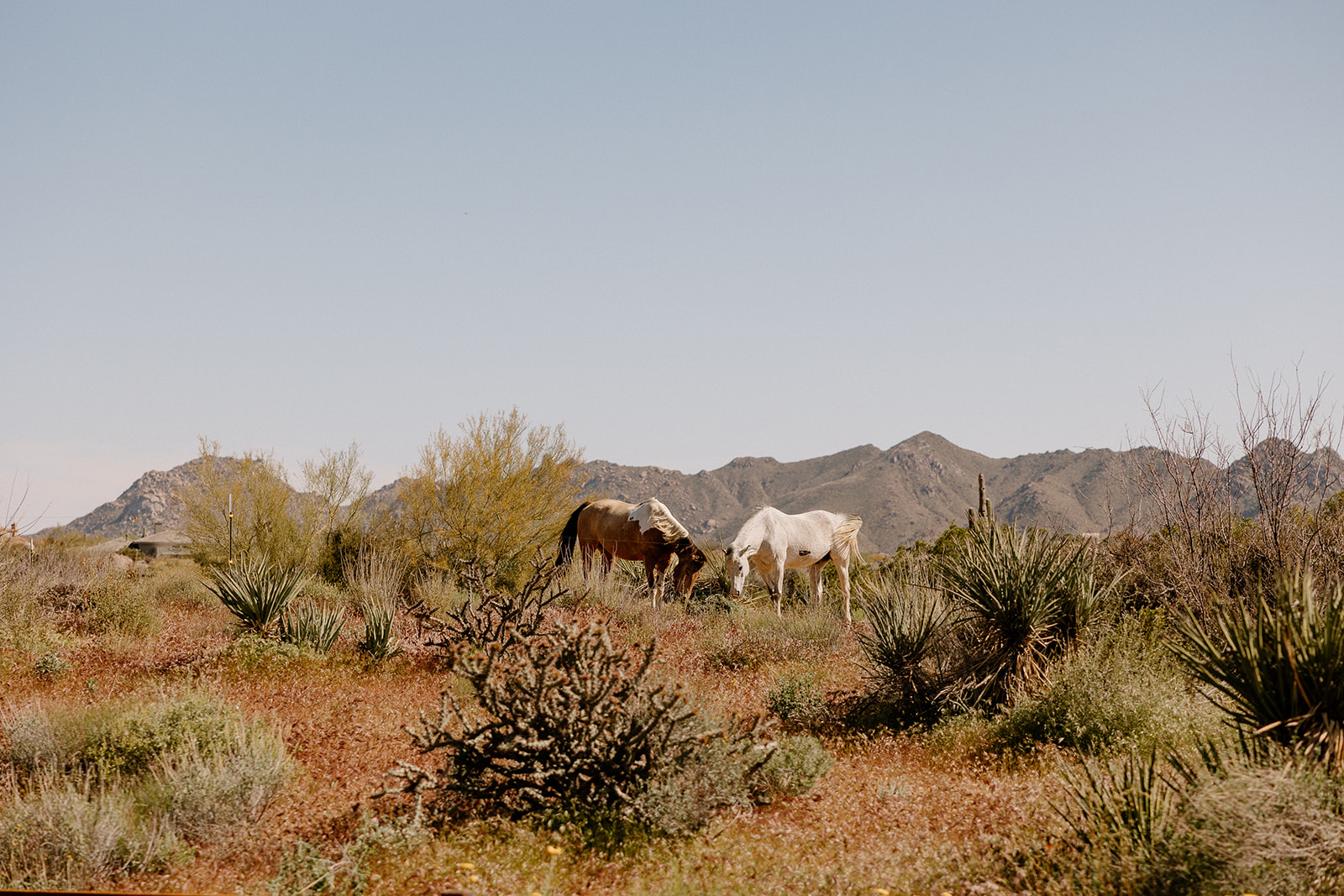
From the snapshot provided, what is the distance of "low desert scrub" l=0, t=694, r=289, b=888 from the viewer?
16.5 ft

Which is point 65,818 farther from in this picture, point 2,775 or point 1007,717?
point 1007,717

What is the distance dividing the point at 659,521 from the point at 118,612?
900 centimetres

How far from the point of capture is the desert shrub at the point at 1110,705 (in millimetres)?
7023

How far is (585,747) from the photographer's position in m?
5.64

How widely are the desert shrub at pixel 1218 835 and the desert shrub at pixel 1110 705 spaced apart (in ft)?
7.13

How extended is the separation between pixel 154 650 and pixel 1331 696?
12195 millimetres

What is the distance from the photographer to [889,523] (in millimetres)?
78688

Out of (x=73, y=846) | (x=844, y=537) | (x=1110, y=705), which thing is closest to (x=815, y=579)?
(x=844, y=537)

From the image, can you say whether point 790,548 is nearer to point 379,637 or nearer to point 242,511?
point 379,637

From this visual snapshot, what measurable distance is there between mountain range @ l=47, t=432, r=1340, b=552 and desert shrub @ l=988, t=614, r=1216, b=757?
207ft

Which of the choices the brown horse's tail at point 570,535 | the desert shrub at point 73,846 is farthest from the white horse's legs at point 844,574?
the desert shrub at point 73,846

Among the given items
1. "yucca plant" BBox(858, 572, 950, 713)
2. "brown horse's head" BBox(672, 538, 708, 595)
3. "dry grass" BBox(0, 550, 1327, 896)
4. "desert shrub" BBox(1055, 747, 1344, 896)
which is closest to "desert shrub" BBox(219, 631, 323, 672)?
"dry grass" BBox(0, 550, 1327, 896)

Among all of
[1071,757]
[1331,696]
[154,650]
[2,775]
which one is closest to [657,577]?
[154,650]

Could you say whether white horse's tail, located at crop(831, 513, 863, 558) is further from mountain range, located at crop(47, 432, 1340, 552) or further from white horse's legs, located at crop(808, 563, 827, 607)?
mountain range, located at crop(47, 432, 1340, 552)
